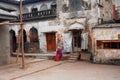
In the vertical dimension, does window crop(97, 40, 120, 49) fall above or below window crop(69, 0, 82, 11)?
below

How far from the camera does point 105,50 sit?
16.1m

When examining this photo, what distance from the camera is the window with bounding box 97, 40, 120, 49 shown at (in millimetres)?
15727

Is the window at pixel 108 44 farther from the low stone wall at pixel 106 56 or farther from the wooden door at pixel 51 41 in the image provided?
the wooden door at pixel 51 41

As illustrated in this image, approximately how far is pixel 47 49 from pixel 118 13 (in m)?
8.92

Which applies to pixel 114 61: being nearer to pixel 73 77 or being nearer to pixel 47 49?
pixel 73 77

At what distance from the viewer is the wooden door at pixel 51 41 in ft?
74.4

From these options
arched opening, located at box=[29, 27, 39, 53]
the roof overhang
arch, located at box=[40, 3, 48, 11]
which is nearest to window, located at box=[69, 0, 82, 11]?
the roof overhang

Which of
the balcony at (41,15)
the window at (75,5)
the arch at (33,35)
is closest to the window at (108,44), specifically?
the window at (75,5)

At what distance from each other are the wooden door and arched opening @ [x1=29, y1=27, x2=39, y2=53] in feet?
5.18

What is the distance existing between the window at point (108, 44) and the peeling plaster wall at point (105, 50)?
0.79 ft

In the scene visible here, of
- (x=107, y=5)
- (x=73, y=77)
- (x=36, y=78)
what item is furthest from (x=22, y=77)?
(x=107, y=5)

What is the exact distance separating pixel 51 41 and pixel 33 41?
2.70m

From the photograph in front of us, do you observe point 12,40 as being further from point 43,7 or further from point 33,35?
point 43,7

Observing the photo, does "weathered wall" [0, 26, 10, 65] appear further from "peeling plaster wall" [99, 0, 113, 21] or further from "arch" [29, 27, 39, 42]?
"peeling plaster wall" [99, 0, 113, 21]
